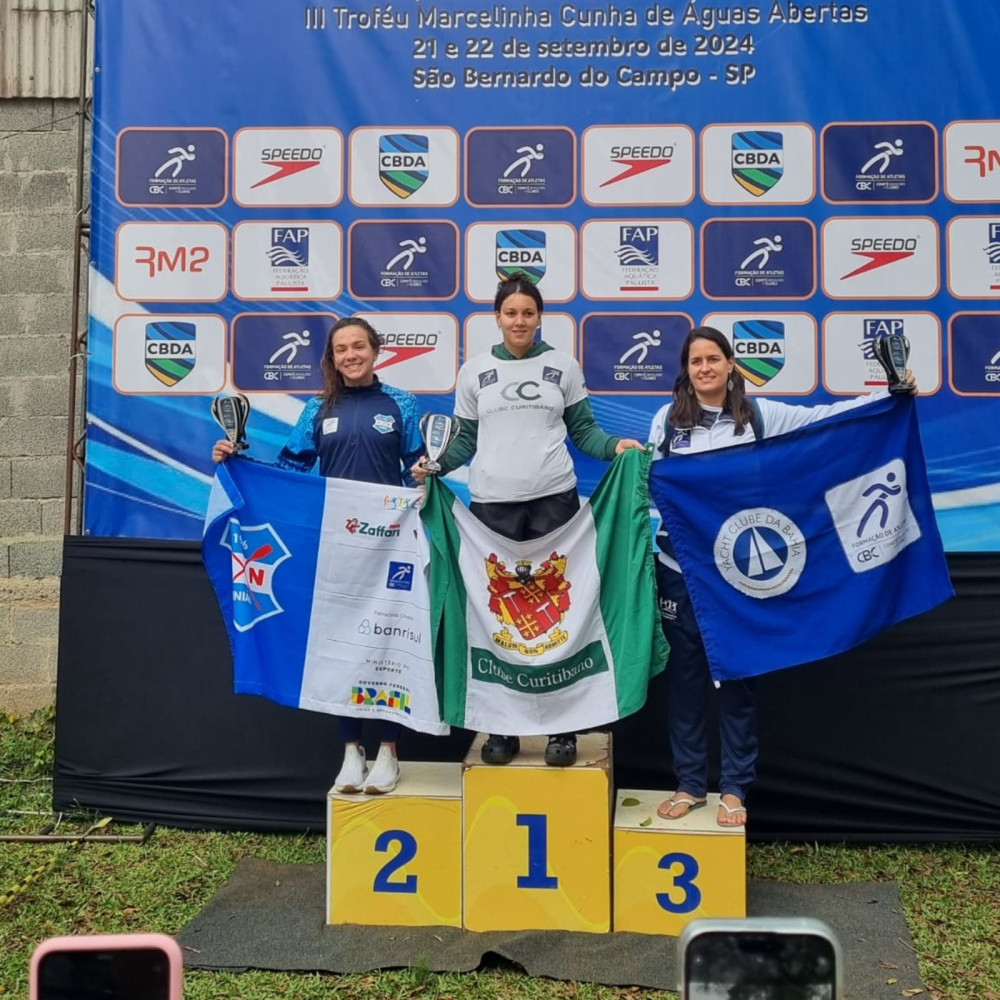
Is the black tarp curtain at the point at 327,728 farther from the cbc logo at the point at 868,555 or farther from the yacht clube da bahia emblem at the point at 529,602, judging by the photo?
the yacht clube da bahia emblem at the point at 529,602

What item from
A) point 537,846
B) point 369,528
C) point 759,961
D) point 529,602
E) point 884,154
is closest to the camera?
point 759,961

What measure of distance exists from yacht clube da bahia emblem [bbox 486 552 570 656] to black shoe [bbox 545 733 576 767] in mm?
266

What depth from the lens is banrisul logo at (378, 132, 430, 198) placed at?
3932 mm

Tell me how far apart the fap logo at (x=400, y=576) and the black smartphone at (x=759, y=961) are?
2.25m

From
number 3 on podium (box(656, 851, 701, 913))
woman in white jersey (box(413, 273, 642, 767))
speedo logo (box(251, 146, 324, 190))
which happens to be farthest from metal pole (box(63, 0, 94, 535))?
number 3 on podium (box(656, 851, 701, 913))

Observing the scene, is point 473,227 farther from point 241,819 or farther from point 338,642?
point 241,819

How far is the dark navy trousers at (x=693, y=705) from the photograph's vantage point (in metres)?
3.18

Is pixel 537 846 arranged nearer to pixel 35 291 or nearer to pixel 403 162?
pixel 403 162

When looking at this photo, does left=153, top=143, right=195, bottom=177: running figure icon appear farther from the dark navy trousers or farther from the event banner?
the dark navy trousers

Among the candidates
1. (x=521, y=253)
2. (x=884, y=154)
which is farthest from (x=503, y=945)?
(x=884, y=154)

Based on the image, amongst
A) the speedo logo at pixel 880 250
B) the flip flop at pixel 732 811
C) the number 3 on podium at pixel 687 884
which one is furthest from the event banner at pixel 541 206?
the number 3 on podium at pixel 687 884

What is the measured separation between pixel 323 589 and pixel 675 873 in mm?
1359

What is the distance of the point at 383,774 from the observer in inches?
126

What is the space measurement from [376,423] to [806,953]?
8.42ft
